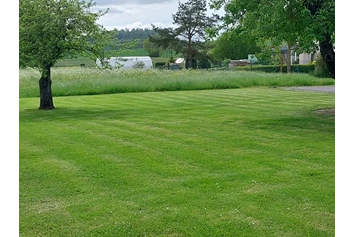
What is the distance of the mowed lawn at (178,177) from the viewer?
4.68 meters

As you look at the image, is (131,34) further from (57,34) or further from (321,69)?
(57,34)

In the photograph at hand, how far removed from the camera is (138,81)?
26516 millimetres

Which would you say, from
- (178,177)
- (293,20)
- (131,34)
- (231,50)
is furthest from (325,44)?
(231,50)

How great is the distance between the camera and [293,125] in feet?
37.7

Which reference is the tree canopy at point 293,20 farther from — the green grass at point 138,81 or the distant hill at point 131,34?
the green grass at point 138,81

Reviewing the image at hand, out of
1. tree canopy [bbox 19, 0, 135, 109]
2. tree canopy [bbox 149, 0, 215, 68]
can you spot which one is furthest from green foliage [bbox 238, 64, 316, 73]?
tree canopy [bbox 19, 0, 135, 109]

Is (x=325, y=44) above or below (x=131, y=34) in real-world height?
below

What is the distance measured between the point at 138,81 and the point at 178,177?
2028 cm

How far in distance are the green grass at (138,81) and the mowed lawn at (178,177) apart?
38.8 feet

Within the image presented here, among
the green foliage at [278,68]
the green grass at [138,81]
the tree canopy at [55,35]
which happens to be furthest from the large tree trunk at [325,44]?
the green foliage at [278,68]

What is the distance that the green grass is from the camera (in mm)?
24531

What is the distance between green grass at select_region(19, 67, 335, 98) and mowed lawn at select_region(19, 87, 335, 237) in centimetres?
1182
